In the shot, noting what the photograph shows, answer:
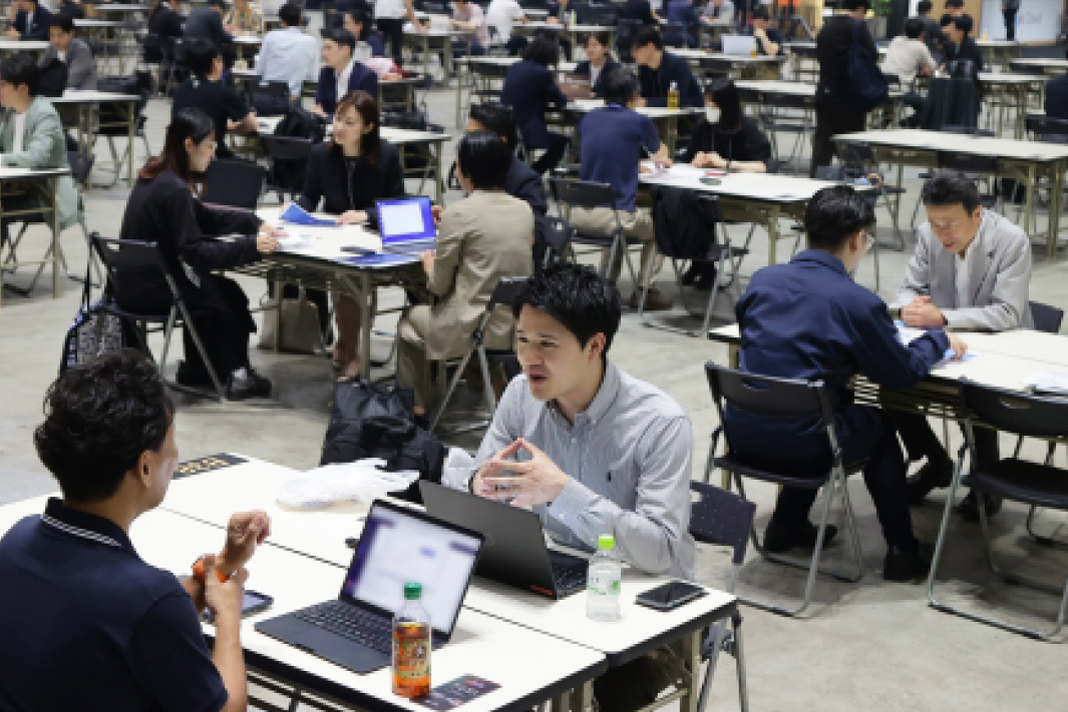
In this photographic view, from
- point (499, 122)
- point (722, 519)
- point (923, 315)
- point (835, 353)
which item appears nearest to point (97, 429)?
point (722, 519)

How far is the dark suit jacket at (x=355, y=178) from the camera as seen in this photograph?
22.3ft

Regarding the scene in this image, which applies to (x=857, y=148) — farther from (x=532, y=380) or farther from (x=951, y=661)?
(x=532, y=380)

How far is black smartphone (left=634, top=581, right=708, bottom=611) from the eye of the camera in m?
2.67

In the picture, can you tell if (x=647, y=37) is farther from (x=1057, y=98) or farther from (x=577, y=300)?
(x=577, y=300)

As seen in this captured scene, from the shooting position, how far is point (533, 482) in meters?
2.77

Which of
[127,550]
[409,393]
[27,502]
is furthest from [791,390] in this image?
[127,550]

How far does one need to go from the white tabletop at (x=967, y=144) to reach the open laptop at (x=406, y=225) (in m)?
4.30

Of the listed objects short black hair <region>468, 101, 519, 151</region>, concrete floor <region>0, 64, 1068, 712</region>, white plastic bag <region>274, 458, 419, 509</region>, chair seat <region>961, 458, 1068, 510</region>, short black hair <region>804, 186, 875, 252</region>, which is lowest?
concrete floor <region>0, 64, 1068, 712</region>

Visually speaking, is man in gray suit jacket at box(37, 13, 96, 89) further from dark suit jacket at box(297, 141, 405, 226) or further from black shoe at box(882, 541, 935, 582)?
black shoe at box(882, 541, 935, 582)

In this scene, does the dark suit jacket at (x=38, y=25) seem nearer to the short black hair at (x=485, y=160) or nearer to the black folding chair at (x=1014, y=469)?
the short black hair at (x=485, y=160)

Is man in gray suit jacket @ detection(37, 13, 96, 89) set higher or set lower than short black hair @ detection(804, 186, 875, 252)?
higher

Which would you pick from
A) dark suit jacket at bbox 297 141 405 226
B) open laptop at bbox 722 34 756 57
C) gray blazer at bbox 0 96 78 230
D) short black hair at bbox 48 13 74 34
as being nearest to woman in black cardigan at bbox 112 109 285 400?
dark suit jacket at bbox 297 141 405 226

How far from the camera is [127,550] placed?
2.08 metres

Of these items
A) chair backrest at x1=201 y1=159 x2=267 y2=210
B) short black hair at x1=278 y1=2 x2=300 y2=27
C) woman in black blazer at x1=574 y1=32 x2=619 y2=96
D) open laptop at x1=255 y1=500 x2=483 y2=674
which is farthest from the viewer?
short black hair at x1=278 y1=2 x2=300 y2=27
